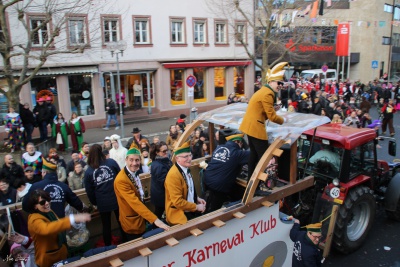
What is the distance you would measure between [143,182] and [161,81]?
15.9 metres

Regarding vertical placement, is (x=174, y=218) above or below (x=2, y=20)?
below

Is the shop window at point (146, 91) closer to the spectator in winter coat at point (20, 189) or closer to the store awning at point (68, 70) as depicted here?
the store awning at point (68, 70)

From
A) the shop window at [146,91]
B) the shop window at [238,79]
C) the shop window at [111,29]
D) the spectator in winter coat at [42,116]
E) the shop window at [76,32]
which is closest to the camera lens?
the spectator in winter coat at [42,116]

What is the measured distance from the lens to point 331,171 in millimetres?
5785

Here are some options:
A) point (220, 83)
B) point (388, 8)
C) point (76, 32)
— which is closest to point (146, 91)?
point (220, 83)

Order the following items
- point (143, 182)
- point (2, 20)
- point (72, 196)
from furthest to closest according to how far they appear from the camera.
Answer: point (2, 20)
point (143, 182)
point (72, 196)

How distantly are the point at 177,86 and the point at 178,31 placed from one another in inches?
133

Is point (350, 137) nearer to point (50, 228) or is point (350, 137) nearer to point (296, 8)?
point (50, 228)

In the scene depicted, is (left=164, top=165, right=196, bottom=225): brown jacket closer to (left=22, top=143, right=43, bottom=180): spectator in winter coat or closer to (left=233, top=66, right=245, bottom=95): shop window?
(left=22, top=143, right=43, bottom=180): spectator in winter coat

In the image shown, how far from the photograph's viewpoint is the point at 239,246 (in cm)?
407

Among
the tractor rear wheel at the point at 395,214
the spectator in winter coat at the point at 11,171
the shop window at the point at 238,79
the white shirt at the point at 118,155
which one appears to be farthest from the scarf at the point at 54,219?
the shop window at the point at 238,79

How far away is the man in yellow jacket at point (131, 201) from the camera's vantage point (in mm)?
4020

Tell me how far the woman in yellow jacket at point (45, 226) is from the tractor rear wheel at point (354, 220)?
158 inches

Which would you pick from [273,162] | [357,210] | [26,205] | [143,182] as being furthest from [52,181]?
[357,210]
